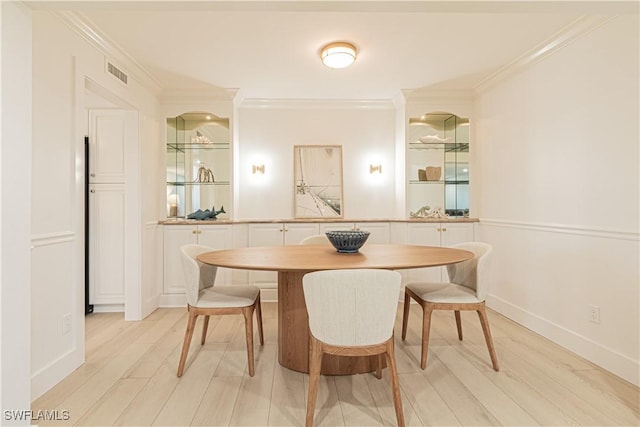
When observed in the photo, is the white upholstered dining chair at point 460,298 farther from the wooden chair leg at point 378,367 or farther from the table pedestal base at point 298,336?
the table pedestal base at point 298,336

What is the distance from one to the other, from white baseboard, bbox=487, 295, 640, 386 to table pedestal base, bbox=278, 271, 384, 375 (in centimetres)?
159

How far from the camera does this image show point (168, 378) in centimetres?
221

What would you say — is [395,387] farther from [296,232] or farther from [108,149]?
[108,149]

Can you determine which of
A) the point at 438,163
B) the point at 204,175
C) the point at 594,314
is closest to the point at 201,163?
the point at 204,175

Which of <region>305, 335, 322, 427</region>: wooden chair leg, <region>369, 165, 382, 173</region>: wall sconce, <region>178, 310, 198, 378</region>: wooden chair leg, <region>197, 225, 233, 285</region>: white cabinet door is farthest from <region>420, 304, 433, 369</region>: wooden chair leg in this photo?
<region>369, 165, 382, 173</region>: wall sconce

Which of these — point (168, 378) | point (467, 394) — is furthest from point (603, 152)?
point (168, 378)

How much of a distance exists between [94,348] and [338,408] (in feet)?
6.81

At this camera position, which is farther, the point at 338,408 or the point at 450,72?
the point at 450,72

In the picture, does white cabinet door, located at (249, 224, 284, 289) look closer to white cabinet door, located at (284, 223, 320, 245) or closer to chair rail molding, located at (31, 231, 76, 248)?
white cabinet door, located at (284, 223, 320, 245)

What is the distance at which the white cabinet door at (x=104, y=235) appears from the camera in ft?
11.8

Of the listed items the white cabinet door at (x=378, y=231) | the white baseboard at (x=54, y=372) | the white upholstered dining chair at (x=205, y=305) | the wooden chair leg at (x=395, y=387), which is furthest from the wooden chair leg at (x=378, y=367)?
the white baseboard at (x=54, y=372)

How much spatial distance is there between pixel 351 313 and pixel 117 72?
2.91 metres

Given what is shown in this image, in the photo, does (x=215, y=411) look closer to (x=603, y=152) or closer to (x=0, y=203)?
(x=0, y=203)

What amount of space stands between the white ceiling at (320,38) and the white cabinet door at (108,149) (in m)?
0.65
